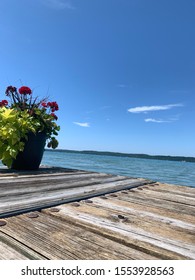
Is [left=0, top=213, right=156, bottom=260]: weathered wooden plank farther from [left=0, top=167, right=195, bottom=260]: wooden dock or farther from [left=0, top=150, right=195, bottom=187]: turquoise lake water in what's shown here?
[left=0, top=150, right=195, bottom=187]: turquoise lake water

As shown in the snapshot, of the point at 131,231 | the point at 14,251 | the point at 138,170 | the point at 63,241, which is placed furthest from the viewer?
the point at 138,170

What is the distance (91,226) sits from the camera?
5.10ft

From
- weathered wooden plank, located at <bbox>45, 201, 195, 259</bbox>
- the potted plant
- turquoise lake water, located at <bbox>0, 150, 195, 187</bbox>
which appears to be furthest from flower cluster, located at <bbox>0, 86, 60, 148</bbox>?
turquoise lake water, located at <bbox>0, 150, 195, 187</bbox>

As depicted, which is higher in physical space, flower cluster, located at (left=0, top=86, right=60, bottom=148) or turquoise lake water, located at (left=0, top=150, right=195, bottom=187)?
flower cluster, located at (left=0, top=86, right=60, bottom=148)

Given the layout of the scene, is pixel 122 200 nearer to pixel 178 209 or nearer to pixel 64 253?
pixel 178 209

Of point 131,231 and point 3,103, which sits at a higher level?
point 3,103

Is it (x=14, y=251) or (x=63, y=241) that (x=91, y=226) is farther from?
(x=14, y=251)

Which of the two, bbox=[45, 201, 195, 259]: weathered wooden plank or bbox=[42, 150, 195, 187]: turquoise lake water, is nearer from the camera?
bbox=[45, 201, 195, 259]: weathered wooden plank

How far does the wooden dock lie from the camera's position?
1213 mm

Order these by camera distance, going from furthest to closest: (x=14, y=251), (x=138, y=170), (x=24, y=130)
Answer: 1. (x=138, y=170)
2. (x=24, y=130)
3. (x=14, y=251)

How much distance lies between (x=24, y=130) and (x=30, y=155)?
20.3 inches

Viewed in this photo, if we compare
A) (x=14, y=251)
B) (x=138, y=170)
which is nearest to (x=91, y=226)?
(x=14, y=251)
